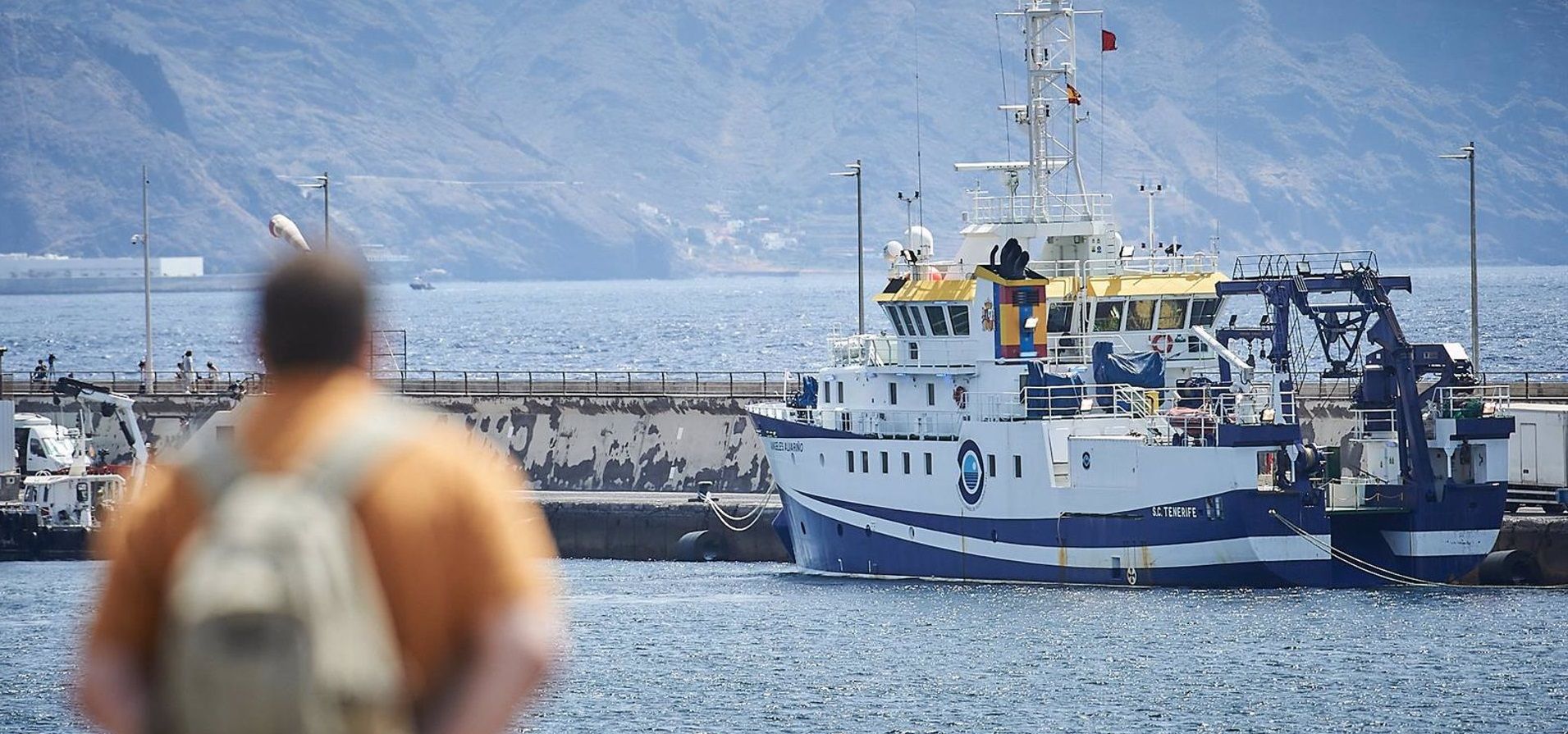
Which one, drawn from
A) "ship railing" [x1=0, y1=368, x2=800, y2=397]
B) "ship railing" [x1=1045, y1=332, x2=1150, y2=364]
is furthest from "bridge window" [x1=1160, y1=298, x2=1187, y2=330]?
"ship railing" [x1=0, y1=368, x2=800, y2=397]

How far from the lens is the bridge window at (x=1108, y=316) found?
4741cm

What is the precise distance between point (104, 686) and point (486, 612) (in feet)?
2.77

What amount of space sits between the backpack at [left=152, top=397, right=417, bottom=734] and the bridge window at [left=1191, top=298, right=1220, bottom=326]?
43088 millimetres

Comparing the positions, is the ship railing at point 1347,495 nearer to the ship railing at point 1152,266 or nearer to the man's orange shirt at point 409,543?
the ship railing at point 1152,266

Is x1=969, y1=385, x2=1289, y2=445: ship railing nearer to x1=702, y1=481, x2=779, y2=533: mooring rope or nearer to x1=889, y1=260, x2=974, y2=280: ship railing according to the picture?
x1=889, y1=260, x2=974, y2=280: ship railing

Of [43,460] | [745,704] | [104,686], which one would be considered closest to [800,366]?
[43,460]

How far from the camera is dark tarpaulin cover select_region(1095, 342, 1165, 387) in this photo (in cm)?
4475

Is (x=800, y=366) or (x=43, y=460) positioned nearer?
(x=43, y=460)

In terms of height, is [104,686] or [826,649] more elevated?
[104,686]

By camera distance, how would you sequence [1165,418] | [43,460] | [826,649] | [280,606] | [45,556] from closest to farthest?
[280,606]
[826,649]
[1165,418]
[45,556]
[43,460]

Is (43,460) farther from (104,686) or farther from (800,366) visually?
(800,366)

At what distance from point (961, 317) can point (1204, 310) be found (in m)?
4.65

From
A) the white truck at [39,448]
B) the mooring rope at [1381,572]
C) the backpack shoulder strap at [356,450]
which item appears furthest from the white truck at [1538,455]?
the backpack shoulder strap at [356,450]

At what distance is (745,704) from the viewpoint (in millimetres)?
34844
